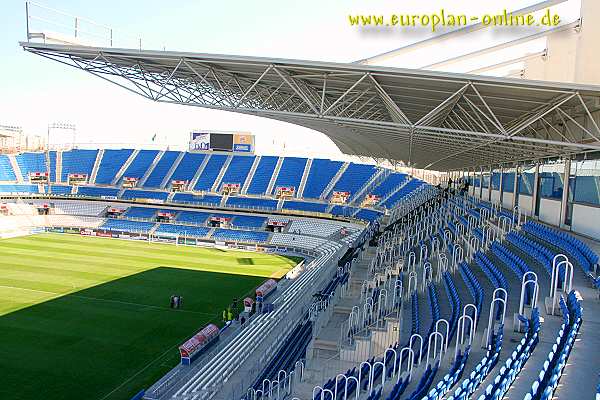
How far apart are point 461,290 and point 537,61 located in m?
9.71

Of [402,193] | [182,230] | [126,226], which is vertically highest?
[402,193]

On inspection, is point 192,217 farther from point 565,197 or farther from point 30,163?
point 565,197

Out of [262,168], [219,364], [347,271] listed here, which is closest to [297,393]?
[219,364]

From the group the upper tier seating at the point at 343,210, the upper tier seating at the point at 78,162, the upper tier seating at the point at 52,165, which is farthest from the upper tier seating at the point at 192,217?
the upper tier seating at the point at 52,165

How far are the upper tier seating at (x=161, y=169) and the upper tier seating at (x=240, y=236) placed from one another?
11.5m

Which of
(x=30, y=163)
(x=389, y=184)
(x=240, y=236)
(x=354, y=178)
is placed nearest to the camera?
(x=240, y=236)

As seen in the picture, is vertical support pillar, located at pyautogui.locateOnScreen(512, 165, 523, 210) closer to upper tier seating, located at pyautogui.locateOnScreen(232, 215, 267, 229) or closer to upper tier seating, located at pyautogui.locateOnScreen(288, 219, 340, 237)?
upper tier seating, located at pyautogui.locateOnScreen(288, 219, 340, 237)

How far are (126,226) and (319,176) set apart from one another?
1843 cm

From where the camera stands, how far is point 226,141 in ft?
172

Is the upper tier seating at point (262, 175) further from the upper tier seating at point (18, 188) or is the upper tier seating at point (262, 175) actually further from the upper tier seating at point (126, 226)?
the upper tier seating at point (18, 188)

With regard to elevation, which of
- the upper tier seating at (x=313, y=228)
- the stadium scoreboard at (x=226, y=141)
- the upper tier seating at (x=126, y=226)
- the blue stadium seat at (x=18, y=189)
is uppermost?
the stadium scoreboard at (x=226, y=141)

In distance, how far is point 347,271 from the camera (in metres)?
20.1

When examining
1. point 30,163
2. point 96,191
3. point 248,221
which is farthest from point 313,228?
point 30,163

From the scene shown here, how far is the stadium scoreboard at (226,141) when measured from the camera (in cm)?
5225
